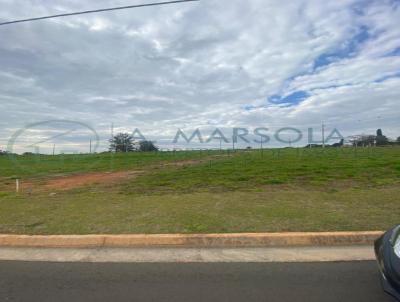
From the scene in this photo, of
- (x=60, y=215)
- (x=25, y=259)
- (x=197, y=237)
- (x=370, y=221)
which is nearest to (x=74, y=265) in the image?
(x=25, y=259)

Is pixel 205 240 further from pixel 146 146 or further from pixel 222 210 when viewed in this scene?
pixel 146 146

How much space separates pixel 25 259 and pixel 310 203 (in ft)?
18.8

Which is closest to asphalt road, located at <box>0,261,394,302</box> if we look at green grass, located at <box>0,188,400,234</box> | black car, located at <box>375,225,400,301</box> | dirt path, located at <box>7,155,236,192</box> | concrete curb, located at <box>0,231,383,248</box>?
black car, located at <box>375,225,400,301</box>

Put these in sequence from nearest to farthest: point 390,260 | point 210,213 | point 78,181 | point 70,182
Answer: point 390,260 < point 210,213 < point 70,182 < point 78,181

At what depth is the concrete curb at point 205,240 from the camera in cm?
547

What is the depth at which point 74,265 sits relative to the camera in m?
4.77

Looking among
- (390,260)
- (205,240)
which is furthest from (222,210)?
(390,260)

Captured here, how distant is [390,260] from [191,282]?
81.2 inches

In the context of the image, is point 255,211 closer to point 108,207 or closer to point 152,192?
point 108,207

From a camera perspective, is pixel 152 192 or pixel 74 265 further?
pixel 152 192

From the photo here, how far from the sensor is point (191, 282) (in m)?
4.10

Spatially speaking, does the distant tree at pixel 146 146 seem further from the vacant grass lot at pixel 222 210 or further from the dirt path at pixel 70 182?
the vacant grass lot at pixel 222 210

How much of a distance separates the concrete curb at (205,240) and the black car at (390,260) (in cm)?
181

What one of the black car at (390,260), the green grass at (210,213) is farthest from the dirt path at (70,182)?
the black car at (390,260)
